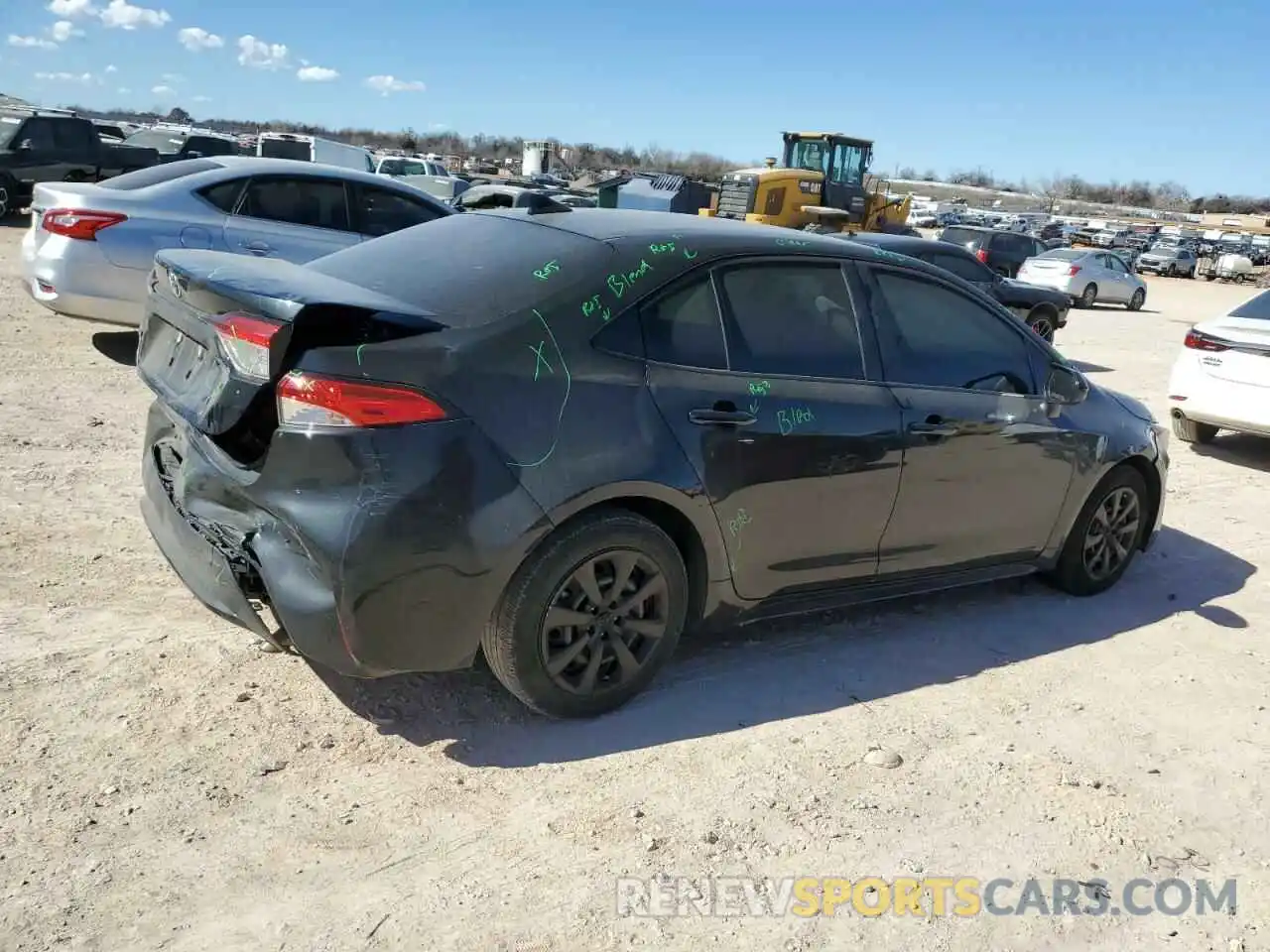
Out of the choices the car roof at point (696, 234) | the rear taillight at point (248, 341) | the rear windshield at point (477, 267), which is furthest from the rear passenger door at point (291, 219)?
the rear taillight at point (248, 341)

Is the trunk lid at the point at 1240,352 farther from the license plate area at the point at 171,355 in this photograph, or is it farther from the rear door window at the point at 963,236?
the rear door window at the point at 963,236

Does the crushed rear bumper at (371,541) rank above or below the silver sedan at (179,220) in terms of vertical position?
below

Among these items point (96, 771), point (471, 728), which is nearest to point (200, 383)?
point (96, 771)

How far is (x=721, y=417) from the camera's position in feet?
12.0

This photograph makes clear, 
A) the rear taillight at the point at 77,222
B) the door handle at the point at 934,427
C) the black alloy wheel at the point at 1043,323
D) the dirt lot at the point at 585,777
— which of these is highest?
the rear taillight at the point at 77,222

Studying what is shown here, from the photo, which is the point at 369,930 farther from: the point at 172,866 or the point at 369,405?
the point at 369,405

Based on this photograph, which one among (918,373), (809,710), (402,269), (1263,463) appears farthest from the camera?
(1263,463)

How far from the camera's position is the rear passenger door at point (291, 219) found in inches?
313

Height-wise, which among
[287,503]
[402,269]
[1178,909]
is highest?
[402,269]

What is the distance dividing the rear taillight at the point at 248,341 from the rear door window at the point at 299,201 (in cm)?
542

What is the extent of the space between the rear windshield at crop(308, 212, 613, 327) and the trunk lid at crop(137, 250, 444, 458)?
0.13 meters

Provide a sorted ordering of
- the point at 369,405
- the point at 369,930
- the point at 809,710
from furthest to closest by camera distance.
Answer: the point at 809,710, the point at 369,405, the point at 369,930

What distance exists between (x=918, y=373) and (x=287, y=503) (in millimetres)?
2614

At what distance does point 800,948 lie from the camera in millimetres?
2711
